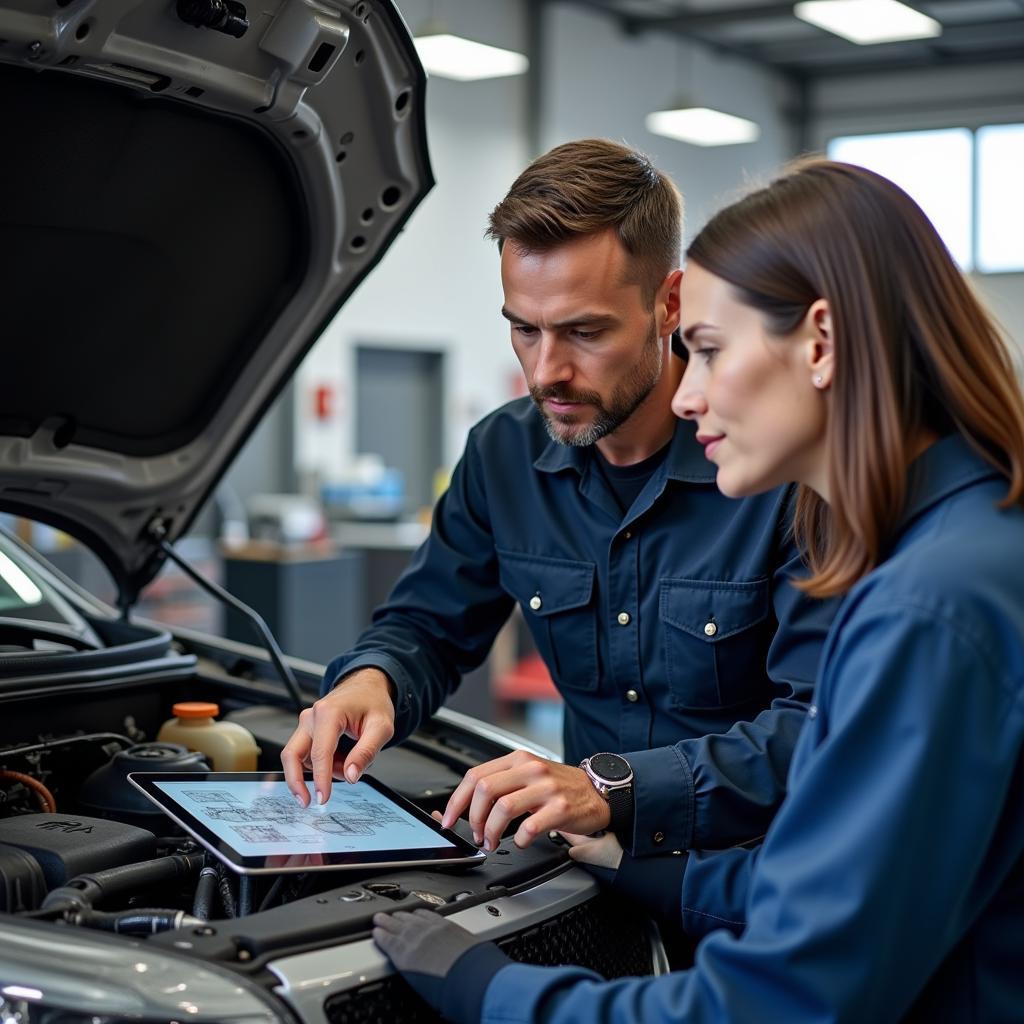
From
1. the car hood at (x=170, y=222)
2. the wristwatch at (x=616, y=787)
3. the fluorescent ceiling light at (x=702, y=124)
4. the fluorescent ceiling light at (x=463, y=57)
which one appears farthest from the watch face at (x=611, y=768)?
the fluorescent ceiling light at (x=702, y=124)

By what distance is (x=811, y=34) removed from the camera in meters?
10.6

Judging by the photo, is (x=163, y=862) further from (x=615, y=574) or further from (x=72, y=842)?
(x=615, y=574)

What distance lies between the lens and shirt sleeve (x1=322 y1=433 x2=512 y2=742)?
1906mm

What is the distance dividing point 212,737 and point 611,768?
0.63 m

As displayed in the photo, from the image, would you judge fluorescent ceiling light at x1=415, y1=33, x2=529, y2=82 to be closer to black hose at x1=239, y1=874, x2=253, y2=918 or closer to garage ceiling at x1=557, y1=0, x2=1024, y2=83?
garage ceiling at x1=557, y1=0, x2=1024, y2=83

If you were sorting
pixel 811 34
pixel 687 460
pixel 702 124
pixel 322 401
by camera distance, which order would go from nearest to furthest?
1. pixel 687 460
2. pixel 322 401
3. pixel 702 124
4. pixel 811 34

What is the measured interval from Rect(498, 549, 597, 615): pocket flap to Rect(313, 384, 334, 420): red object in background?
6551 millimetres

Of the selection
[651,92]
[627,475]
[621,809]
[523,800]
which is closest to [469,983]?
[523,800]

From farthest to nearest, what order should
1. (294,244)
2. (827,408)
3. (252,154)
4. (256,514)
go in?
(256,514), (294,244), (252,154), (827,408)

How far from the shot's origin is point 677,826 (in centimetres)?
145

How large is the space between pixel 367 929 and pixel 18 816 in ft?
1.76

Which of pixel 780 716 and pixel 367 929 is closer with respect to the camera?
pixel 367 929

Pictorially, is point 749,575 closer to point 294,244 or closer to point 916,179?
point 294,244

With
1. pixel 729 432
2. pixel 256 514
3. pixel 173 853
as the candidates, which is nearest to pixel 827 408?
pixel 729 432
